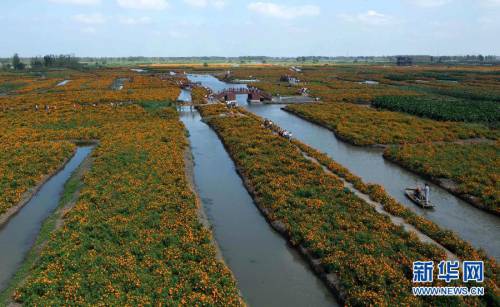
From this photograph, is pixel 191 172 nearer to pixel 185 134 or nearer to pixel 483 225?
pixel 185 134

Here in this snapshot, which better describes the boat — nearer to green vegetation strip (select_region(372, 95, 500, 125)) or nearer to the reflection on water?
the reflection on water

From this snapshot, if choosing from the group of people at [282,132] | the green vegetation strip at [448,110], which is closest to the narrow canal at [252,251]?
the group of people at [282,132]

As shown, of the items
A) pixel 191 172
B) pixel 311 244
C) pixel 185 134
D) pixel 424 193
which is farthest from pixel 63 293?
pixel 185 134

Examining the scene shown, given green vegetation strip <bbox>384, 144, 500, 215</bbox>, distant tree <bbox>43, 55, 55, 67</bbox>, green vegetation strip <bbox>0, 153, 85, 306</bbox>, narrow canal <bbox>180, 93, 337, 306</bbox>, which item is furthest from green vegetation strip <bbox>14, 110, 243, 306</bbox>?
distant tree <bbox>43, 55, 55, 67</bbox>

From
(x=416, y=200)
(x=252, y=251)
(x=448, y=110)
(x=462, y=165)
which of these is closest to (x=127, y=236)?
(x=252, y=251)

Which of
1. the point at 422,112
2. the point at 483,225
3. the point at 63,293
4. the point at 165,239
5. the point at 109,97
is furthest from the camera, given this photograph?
the point at 109,97

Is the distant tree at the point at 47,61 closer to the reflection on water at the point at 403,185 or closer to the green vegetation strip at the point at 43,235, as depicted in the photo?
the reflection on water at the point at 403,185

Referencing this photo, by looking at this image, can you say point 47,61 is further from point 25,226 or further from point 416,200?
point 416,200
